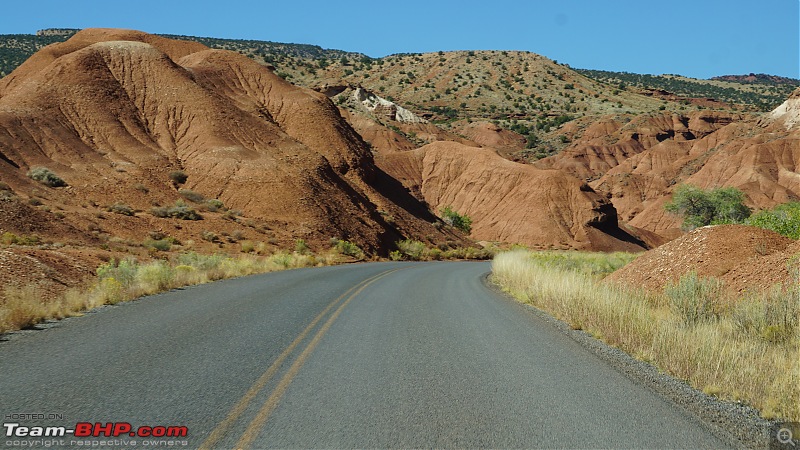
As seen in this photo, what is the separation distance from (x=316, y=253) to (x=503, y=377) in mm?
35573

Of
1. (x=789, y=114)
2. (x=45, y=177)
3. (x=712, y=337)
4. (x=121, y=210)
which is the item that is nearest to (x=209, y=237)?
(x=121, y=210)

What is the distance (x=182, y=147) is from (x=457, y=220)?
39319mm

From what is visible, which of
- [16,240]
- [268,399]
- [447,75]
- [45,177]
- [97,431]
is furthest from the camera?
[447,75]

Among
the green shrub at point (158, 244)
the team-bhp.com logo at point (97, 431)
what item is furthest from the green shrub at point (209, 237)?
the team-bhp.com logo at point (97, 431)

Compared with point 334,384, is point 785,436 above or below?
above

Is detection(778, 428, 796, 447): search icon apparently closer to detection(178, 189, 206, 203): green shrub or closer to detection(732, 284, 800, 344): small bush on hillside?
detection(732, 284, 800, 344): small bush on hillside

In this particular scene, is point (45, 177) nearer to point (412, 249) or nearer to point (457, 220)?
point (412, 249)

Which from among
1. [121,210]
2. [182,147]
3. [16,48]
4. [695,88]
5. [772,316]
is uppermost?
[695,88]

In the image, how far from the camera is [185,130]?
2143 inches

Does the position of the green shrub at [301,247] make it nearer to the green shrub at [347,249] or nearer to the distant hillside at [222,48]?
the green shrub at [347,249]

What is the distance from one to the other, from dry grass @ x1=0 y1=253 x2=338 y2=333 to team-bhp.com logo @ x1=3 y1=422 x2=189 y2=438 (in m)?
5.72

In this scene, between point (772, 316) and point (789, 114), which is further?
point (789, 114)

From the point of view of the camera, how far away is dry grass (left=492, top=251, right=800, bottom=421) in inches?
257

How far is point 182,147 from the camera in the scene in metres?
52.9
